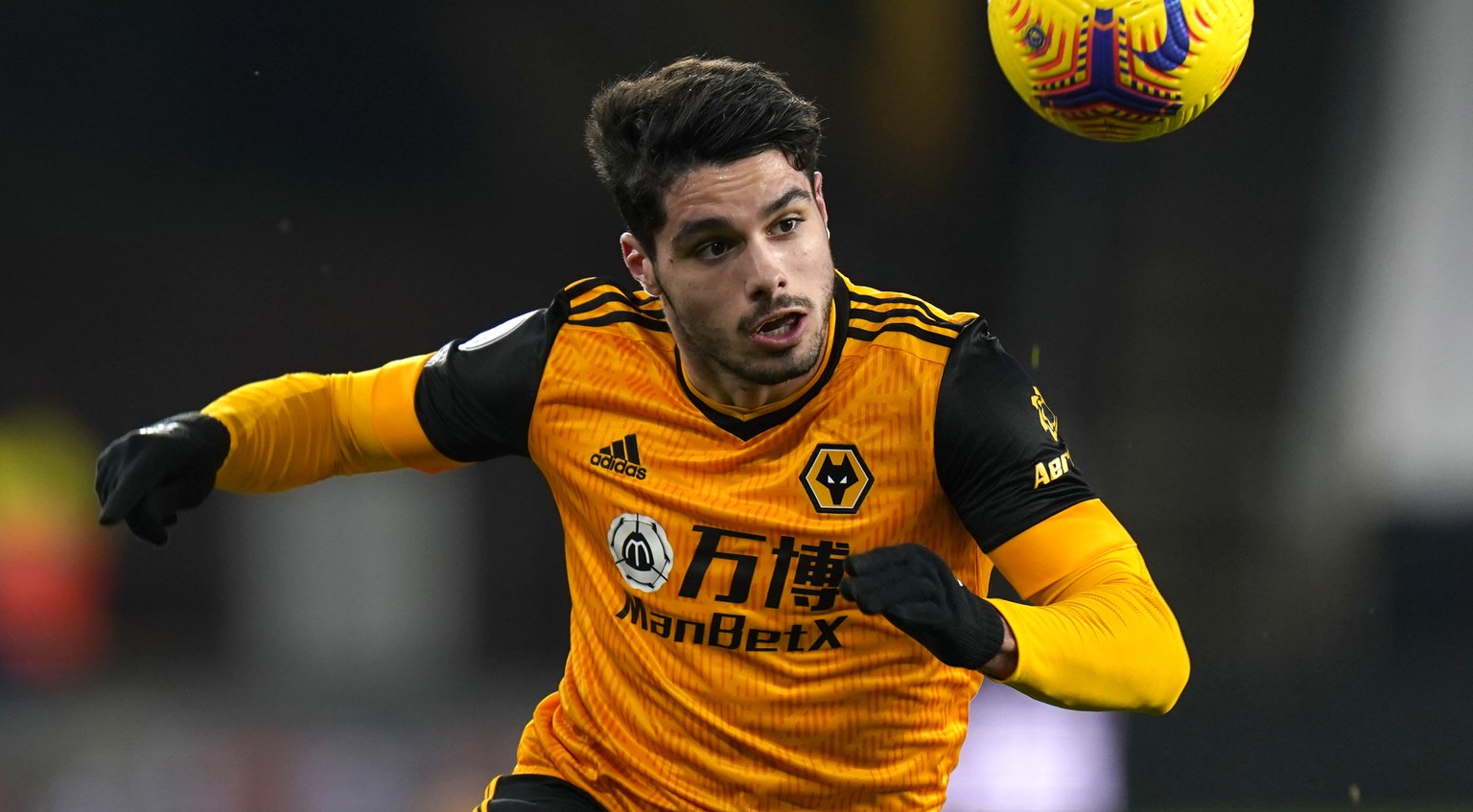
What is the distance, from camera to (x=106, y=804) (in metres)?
7.41

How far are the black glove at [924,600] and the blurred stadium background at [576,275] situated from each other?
615 centimetres

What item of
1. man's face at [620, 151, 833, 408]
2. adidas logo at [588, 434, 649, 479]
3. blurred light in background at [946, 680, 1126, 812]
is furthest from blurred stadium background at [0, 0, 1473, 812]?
man's face at [620, 151, 833, 408]

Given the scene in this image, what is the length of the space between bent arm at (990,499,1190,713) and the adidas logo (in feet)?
2.43

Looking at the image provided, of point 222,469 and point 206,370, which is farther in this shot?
point 206,370

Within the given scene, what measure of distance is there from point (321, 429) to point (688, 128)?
115cm

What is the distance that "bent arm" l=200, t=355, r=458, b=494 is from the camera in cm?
368

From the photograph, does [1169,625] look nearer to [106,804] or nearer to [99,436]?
[106,804]

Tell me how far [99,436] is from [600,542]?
6.79 metres

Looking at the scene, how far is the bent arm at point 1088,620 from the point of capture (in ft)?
8.98

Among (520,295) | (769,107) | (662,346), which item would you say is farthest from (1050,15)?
(520,295)

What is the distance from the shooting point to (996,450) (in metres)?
3.03

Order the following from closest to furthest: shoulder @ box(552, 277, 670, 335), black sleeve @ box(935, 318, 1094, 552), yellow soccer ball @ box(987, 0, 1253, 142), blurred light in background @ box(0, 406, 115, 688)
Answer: black sleeve @ box(935, 318, 1094, 552), yellow soccer ball @ box(987, 0, 1253, 142), shoulder @ box(552, 277, 670, 335), blurred light in background @ box(0, 406, 115, 688)

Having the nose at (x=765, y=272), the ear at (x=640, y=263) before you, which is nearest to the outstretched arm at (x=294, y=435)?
the ear at (x=640, y=263)

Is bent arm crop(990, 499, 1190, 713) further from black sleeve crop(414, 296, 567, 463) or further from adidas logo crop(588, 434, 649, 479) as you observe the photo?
black sleeve crop(414, 296, 567, 463)
